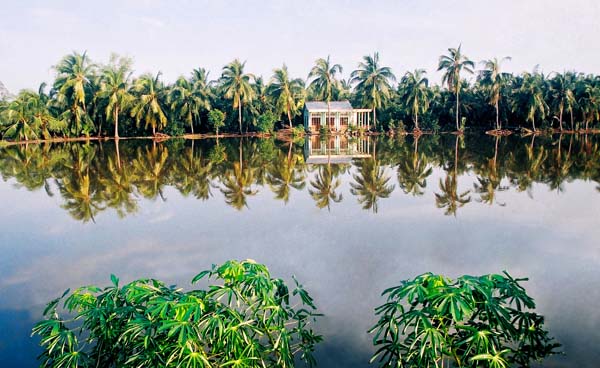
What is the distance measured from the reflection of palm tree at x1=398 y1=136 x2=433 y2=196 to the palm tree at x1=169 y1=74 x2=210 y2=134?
22.7 metres

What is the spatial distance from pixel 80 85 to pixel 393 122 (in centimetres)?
2643

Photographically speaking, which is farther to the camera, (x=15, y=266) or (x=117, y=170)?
(x=117, y=170)

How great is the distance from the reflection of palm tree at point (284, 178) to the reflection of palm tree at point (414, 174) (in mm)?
3157

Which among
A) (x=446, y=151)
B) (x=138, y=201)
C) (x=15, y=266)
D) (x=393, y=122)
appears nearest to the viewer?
(x=15, y=266)

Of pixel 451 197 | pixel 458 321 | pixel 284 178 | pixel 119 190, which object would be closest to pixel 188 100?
pixel 284 178

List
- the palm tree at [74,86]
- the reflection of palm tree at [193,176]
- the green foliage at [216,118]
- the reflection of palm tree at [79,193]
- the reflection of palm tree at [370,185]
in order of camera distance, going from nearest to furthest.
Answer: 1. the reflection of palm tree at [79,193]
2. the reflection of palm tree at [370,185]
3. the reflection of palm tree at [193,176]
4. the palm tree at [74,86]
5. the green foliage at [216,118]

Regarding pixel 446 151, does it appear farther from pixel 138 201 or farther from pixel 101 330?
pixel 101 330

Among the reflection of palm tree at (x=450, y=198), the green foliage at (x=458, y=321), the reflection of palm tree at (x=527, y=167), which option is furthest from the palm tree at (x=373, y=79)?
the green foliage at (x=458, y=321)

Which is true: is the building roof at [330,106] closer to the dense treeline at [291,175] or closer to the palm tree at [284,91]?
the palm tree at [284,91]

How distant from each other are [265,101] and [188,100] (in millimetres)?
7490

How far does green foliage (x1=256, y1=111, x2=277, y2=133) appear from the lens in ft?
128

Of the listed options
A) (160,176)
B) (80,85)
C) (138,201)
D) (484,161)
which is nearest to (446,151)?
(484,161)

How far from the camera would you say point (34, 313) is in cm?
532

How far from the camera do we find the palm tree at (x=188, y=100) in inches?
1490
